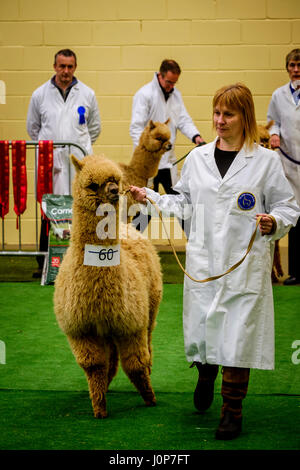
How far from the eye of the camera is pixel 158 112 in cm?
871

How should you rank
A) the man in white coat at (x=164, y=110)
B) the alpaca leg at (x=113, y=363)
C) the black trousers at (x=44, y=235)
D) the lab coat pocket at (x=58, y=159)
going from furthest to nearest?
the man in white coat at (x=164, y=110)
the black trousers at (x=44, y=235)
the lab coat pocket at (x=58, y=159)
the alpaca leg at (x=113, y=363)

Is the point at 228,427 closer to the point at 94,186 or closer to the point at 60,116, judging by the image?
the point at 94,186

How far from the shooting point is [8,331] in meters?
5.81

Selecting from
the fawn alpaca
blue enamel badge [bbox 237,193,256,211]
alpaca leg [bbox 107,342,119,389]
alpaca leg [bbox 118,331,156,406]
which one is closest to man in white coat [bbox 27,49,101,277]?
alpaca leg [bbox 107,342,119,389]

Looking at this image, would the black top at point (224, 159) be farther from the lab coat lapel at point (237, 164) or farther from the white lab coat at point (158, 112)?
the white lab coat at point (158, 112)

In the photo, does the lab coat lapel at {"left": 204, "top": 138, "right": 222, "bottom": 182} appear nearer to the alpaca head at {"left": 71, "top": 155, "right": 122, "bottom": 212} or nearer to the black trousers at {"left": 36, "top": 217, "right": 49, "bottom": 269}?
the alpaca head at {"left": 71, "top": 155, "right": 122, "bottom": 212}

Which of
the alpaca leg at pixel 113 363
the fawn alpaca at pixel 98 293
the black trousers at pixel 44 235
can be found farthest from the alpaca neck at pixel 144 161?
the fawn alpaca at pixel 98 293

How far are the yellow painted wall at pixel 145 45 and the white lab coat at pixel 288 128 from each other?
7.04 feet

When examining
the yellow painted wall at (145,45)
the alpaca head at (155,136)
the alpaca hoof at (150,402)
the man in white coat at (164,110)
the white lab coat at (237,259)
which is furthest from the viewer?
the yellow painted wall at (145,45)

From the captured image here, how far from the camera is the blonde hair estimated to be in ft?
11.6

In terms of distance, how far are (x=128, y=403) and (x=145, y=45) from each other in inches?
253

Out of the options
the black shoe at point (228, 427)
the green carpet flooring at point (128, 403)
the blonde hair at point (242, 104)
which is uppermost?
the blonde hair at point (242, 104)

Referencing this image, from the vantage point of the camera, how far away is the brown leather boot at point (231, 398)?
11.5ft

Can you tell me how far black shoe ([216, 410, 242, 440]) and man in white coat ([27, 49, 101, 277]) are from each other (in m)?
4.54
